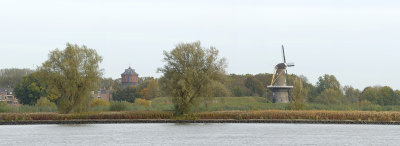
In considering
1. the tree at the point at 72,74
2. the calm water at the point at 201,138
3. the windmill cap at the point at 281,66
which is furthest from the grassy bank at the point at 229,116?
the windmill cap at the point at 281,66

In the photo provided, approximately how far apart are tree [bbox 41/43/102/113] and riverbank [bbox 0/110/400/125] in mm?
2424

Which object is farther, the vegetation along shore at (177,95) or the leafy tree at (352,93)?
the leafy tree at (352,93)

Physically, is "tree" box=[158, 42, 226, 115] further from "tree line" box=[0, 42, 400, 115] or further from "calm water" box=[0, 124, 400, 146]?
"calm water" box=[0, 124, 400, 146]

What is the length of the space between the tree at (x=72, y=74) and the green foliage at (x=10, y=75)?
110077mm

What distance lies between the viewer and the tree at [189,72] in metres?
61.2

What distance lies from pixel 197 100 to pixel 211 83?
2.44m

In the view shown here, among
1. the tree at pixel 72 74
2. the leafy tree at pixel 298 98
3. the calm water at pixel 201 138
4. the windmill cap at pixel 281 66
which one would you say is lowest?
the calm water at pixel 201 138

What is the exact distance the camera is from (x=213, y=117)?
61125 mm

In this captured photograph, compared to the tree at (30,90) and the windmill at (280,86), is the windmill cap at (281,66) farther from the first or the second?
the tree at (30,90)

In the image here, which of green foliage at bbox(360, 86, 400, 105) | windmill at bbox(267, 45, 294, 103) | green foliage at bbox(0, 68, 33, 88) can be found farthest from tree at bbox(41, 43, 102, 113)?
green foliage at bbox(0, 68, 33, 88)

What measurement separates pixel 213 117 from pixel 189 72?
5375mm

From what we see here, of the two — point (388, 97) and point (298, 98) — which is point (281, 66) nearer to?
point (388, 97)

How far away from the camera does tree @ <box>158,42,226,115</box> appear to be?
6125cm

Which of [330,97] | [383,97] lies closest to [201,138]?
[330,97]
